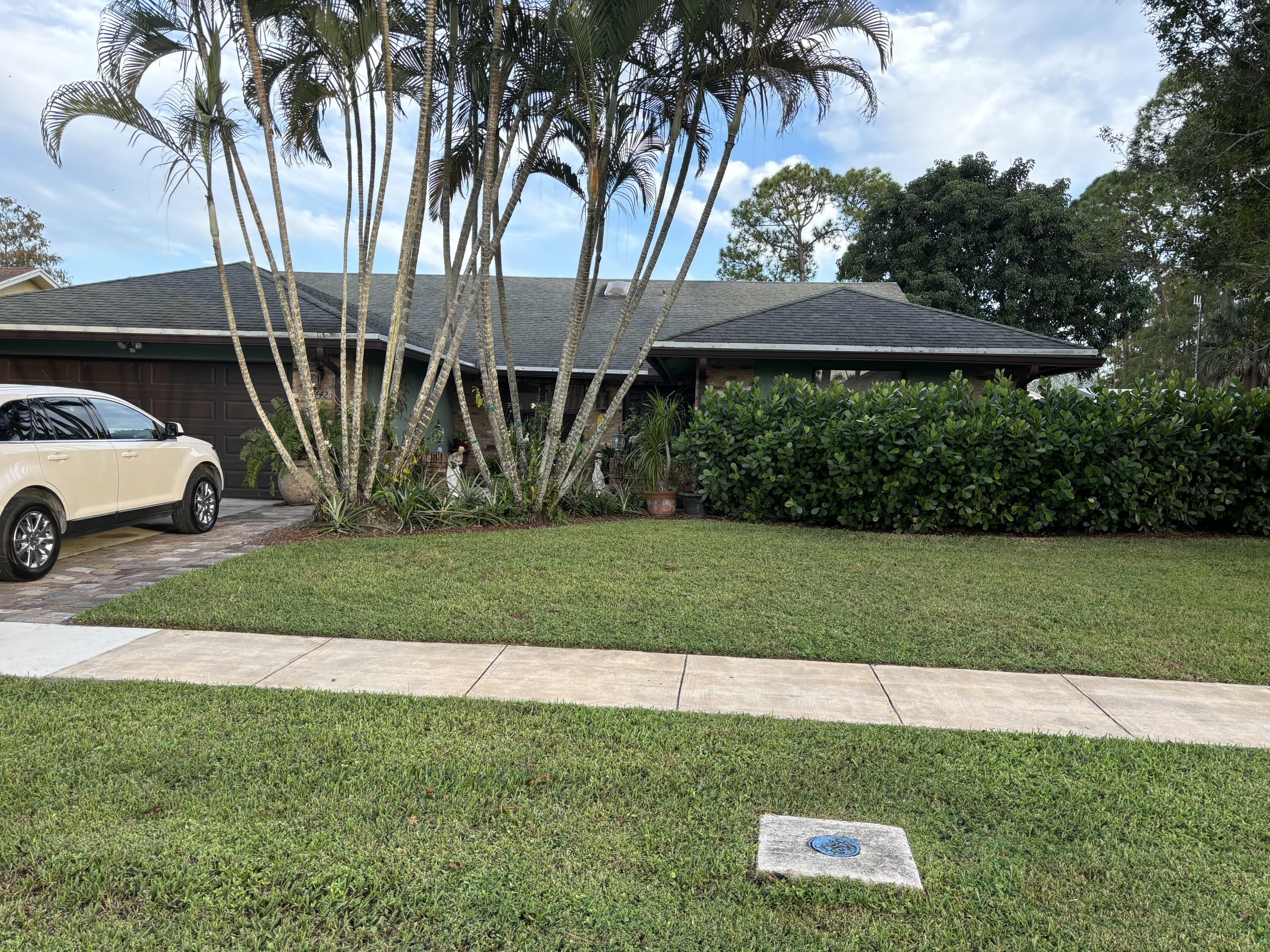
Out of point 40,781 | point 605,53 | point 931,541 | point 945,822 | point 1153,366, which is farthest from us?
point 1153,366

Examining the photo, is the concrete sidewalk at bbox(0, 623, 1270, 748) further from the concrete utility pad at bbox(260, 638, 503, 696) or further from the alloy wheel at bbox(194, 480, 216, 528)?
the alloy wheel at bbox(194, 480, 216, 528)

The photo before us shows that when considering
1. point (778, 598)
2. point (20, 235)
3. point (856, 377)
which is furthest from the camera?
point (20, 235)

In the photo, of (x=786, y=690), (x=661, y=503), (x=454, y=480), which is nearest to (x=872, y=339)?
→ (x=661, y=503)

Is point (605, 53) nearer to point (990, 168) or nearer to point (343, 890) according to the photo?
point (343, 890)

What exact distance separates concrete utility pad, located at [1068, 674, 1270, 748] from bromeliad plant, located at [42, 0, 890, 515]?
6.78 metres

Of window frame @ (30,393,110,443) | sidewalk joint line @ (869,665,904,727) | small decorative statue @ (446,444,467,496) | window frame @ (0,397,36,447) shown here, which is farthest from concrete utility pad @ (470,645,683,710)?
small decorative statue @ (446,444,467,496)

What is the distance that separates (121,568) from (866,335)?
10.8 meters

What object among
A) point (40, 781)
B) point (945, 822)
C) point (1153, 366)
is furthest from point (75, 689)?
point (1153, 366)

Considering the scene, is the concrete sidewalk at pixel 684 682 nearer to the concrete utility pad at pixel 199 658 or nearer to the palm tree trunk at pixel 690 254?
the concrete utility pad at pixel 199 658

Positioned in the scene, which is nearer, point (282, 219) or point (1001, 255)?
point (282, 219)

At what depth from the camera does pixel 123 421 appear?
8305 millimetres

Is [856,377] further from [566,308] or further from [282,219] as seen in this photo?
[282,219]

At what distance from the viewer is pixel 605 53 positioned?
8.52 metres

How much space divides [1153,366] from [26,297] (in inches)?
1806
